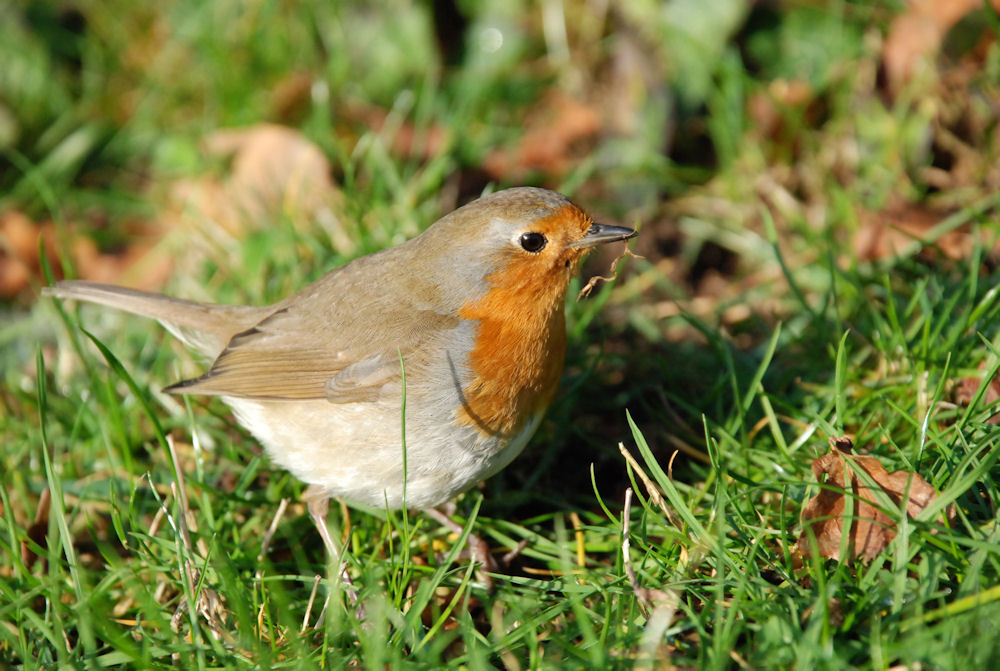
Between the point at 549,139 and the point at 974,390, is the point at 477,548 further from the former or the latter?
the point at 549,139

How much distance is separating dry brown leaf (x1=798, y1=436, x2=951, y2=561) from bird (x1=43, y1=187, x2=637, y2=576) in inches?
34.3

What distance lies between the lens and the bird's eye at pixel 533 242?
280 cm

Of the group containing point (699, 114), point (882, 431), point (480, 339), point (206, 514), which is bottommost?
point (206, 514)

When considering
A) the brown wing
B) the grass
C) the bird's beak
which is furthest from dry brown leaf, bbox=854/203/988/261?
the brown wing

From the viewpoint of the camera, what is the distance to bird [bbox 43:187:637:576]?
2754 millimetres

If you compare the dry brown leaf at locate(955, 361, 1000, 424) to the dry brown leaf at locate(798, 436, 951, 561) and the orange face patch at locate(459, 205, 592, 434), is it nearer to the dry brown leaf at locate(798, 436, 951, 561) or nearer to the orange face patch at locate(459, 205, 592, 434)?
the dry brown leaf at locate(798, 436, 951, 561)

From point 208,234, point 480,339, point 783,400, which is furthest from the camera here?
point 208,234

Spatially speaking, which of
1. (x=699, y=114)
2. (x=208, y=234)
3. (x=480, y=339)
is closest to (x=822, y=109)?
(x=699, y=114)

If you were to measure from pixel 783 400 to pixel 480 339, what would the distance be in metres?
1.13

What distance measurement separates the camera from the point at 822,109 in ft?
15.0

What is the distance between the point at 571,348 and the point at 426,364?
3.26 feet

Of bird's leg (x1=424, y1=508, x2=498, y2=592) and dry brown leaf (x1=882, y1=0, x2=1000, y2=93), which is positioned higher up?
dry brown leaf (x1=882, y1=0, x2=1000, y2=93)

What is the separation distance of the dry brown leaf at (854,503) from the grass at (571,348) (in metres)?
0.05

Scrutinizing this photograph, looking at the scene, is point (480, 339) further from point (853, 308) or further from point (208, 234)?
point (208, 234)
